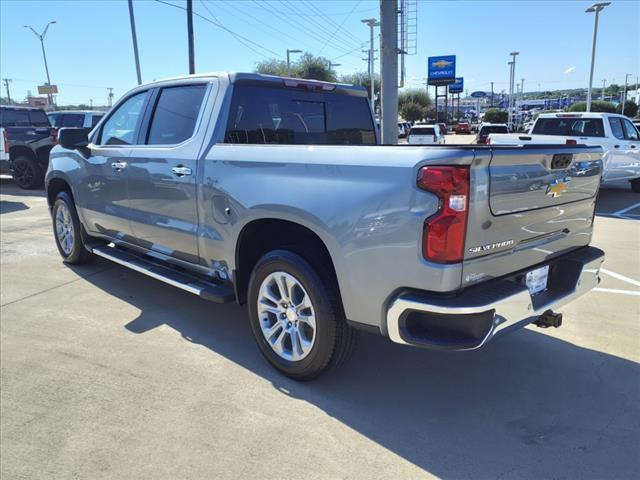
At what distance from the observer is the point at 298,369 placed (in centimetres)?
324

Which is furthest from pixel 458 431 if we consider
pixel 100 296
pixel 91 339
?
pixel 100 296

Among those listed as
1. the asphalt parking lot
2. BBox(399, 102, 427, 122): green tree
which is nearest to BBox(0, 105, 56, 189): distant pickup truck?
the asphalt parking lot

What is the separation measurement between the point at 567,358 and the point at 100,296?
427 centimetres

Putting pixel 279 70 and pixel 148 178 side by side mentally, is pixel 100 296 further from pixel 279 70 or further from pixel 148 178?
pixel 279 70

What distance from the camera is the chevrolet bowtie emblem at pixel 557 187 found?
284 centimetres

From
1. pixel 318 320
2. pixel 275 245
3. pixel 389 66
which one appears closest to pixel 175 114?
pixel 275 245

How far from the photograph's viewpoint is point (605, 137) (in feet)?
36.7

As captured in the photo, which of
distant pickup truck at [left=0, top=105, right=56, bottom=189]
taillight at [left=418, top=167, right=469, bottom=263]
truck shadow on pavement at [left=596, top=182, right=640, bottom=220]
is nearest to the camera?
taillight at [left=418, top=167, right=469, bottom=263]

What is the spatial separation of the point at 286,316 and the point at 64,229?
4.03m

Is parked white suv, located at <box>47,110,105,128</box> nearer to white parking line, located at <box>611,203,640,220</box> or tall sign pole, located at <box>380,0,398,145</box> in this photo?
tall sign pole, located at <box>380,0,398,145</box>

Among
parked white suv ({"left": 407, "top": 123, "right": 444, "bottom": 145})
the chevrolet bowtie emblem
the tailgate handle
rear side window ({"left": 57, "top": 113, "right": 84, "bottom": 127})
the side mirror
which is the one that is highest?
rear side window ({"left": 57, "top": 113, "right": 84, "bottom": 127})

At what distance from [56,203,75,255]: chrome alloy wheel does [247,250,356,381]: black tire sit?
354 centimetres

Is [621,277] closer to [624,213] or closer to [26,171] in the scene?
[624,213]

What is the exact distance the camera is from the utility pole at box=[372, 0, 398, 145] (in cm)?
973
